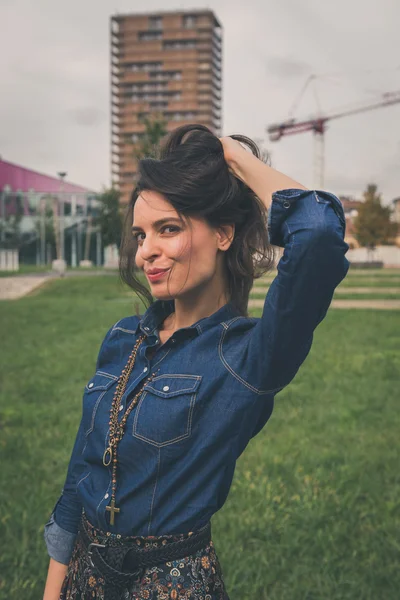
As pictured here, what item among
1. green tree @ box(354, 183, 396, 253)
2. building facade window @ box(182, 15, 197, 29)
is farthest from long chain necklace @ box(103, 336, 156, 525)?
building facade window @ box(182, 15, 197, 29)

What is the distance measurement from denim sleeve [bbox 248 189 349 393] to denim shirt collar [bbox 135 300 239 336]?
189 mm

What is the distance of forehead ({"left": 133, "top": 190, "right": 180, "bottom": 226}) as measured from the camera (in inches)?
63.5

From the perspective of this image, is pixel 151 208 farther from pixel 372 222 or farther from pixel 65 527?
pixel 372 222

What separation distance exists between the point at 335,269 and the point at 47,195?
208ft

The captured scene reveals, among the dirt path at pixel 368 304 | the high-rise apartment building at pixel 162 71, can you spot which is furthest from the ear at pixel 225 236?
the high-rise apartment building at pixel 162 71

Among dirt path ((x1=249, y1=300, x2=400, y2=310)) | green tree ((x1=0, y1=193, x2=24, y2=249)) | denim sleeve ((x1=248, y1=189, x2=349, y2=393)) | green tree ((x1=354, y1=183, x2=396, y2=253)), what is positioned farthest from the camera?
green tree ((x1=0, y1=193, x2=24, y2=249))

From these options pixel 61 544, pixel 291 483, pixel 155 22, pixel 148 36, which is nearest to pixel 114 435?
pixel 61 544

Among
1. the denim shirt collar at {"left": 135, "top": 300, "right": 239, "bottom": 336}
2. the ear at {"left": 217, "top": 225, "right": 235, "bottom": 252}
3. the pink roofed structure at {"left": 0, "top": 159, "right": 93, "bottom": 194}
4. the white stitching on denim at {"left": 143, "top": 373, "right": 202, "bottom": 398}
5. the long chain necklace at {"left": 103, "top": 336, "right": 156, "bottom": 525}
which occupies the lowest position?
the long chain necklace at {"left": 103, "top": 336, "right": 156, "bottom": 525}

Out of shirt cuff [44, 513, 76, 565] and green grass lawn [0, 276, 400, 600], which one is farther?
green grass lawn [0, 276, 400, 600]

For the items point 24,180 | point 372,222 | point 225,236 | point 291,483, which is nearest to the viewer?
point 225,236

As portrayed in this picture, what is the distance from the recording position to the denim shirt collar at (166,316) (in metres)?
1.67

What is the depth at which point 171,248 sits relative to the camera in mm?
1616

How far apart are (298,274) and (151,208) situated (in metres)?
0.42

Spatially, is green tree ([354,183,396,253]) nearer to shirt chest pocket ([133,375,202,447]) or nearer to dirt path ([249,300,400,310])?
dirt path ([249,300,400,310])
